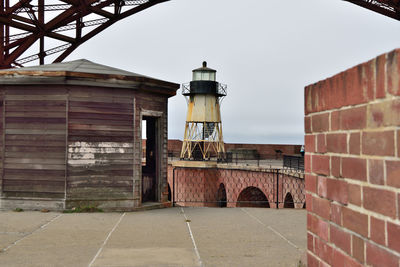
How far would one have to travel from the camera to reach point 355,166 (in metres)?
2.71

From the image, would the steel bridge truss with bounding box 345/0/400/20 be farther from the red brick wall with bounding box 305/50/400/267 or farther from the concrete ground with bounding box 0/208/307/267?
the red brick wall with bounding box 305/50/400/267

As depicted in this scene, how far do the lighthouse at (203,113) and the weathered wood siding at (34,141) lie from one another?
21796 mm

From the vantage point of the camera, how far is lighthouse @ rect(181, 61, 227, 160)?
103 ft

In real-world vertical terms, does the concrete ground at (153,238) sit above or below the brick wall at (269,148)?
below

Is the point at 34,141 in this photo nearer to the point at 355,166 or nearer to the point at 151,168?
the point at 151,168

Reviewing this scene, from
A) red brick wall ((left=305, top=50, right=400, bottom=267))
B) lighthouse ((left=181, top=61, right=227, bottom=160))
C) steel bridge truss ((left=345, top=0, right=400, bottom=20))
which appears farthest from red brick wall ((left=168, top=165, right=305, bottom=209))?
red brick wall ((left=305, top=50, right=400, bottom=267))

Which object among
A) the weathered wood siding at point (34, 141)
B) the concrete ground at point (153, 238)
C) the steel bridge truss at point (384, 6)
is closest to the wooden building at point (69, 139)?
the weathered wood siding at point (34, 141)

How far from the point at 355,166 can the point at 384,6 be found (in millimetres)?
23559

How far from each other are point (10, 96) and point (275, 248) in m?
7.59

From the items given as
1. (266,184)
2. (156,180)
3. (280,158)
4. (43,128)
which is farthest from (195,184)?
(43,128)

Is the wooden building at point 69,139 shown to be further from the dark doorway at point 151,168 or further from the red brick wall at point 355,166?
the red brick wall at point 355,166

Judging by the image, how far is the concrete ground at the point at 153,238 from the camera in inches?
219

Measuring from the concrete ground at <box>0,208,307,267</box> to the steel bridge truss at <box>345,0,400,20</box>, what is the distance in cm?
1690

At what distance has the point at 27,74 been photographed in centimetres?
976
